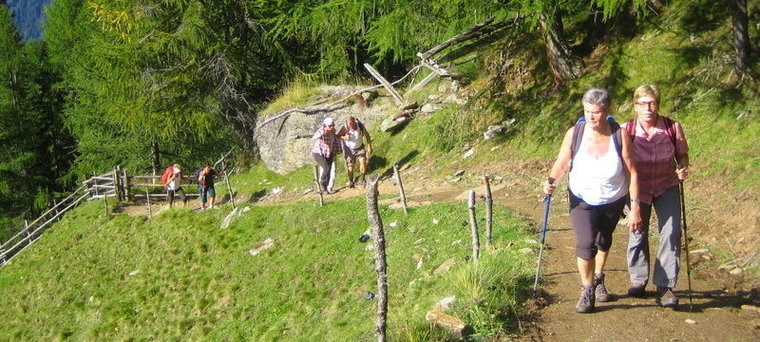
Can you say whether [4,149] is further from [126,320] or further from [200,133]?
[126,320]

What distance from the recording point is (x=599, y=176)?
5352 millimetres

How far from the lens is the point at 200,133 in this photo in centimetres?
2416

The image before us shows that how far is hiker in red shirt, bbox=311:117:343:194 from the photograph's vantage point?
16109 mm

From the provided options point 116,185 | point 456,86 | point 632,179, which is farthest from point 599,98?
point 116,185

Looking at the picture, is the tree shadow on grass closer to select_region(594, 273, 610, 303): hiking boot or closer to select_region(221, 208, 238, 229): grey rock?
select_region(221, 208, 238, 229): grey rock

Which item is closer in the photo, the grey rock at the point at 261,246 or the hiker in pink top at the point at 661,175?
the hiker in pink top at the point at 661,175

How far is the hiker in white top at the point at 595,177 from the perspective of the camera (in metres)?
5.27

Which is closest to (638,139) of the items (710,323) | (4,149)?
(710,323)

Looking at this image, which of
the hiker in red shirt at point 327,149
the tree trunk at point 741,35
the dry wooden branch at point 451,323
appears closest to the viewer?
the dry wooden branch at point 451,323

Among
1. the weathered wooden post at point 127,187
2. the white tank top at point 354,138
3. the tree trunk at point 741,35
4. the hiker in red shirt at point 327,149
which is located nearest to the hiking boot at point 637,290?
the tree trunk at point 741,35

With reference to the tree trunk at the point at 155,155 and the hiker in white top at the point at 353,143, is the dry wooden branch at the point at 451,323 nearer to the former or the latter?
the hiker in white top at the point at 353,143

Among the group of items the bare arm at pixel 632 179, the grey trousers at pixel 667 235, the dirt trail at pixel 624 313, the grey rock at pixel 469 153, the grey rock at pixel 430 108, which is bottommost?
the grey rock at pixel 469 153

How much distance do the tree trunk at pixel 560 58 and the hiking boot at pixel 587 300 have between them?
32.5ft

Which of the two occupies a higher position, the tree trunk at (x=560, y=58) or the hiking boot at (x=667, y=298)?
the tree trunk at (x=560, y=58)
